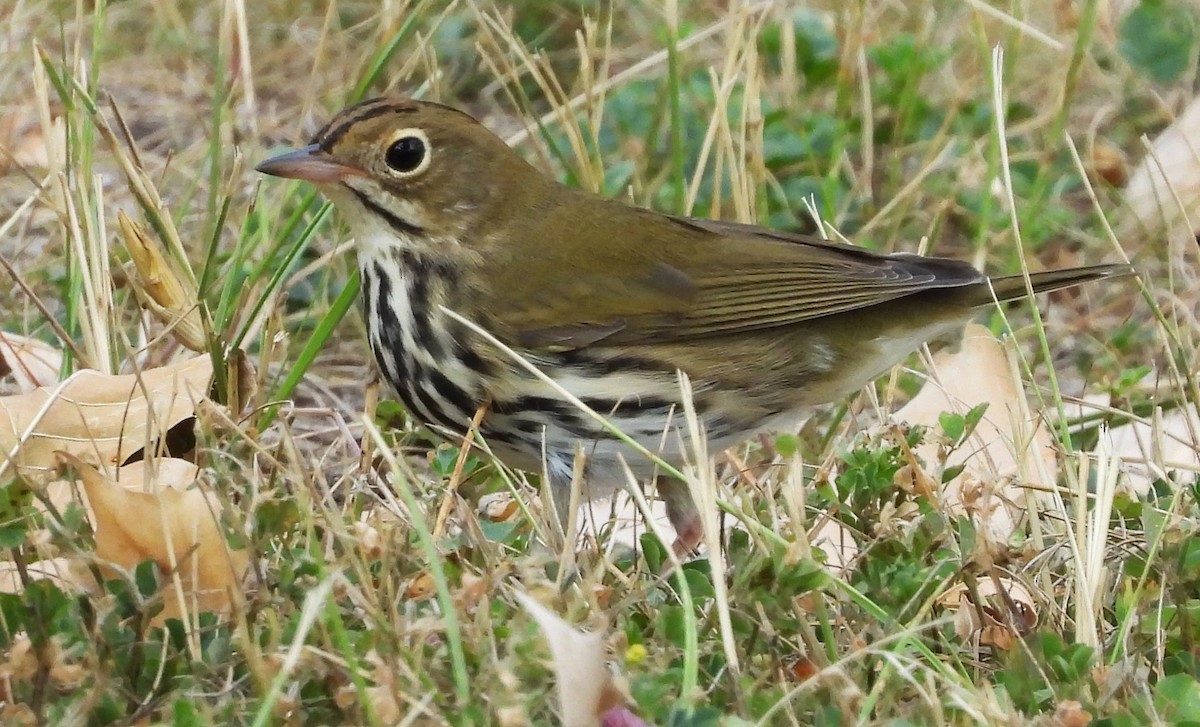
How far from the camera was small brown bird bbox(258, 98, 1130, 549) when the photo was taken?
2.61 m

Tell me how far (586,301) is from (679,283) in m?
0.17

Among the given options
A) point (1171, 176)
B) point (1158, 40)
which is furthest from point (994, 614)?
point (1158, 40)

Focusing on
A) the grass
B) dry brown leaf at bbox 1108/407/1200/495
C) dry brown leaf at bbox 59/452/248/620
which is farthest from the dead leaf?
dry brown leaf at bbox 59/452/248/620

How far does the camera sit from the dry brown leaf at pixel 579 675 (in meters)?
1.68

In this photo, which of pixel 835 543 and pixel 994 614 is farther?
pixel 835 543

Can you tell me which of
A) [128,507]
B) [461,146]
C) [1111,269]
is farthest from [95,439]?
[1111,269]

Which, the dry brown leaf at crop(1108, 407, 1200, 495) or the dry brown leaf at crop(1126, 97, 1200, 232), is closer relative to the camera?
the dry brown leaf at crop(1108, 407, 1200, 495)

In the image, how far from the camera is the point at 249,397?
278cm

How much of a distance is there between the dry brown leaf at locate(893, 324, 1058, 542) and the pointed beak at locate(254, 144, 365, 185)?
944 millimetres

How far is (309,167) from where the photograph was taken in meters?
2.61

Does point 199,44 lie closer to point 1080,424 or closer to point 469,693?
point 1080,424

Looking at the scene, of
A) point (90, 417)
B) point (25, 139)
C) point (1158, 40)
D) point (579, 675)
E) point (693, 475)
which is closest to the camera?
point (579, 675)

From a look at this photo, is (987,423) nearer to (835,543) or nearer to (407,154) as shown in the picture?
(835,543)

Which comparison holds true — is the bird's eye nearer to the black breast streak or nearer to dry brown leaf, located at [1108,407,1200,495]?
the black breast streak
